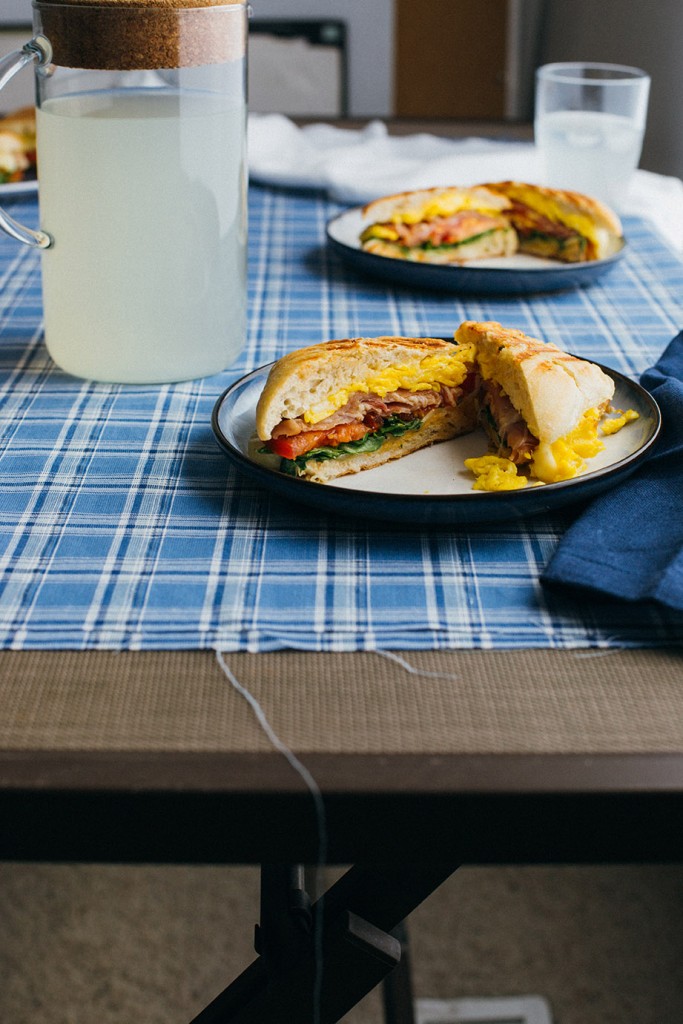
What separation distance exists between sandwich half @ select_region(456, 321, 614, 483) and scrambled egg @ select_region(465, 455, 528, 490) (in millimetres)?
11

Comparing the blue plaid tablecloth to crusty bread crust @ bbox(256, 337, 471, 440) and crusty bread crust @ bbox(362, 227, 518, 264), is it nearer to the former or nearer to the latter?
crusty bread crust @ bbox(256, 337, 471, 440)

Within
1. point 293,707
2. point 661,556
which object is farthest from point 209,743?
point 661,556

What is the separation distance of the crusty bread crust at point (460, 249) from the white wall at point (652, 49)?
1286 mm

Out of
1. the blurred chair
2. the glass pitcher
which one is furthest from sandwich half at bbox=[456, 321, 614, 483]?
the blurred chair

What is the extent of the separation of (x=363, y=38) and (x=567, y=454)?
11.8 ft

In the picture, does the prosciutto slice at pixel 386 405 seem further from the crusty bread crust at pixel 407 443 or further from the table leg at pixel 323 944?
the table leg at pixel 323 944

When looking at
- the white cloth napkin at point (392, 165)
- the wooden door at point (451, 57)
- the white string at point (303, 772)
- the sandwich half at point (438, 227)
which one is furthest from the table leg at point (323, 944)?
the wooden door at point (451, 57)

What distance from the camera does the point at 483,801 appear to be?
458 millimetres

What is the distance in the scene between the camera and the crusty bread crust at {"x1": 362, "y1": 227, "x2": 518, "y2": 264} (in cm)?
120

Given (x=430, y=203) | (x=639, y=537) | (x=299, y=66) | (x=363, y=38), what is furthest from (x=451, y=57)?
(x=639, y=537)

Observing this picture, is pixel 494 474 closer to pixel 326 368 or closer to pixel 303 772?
pixel 326 368

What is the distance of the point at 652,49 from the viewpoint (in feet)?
8.55

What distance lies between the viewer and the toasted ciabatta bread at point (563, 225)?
120cm

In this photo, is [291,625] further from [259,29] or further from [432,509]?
[259,29]
